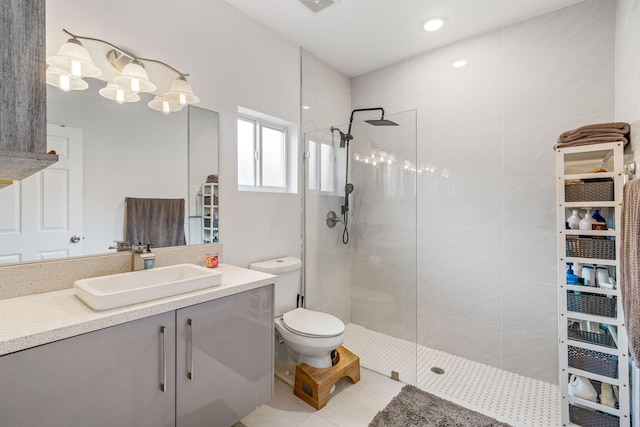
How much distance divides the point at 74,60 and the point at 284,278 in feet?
5.66

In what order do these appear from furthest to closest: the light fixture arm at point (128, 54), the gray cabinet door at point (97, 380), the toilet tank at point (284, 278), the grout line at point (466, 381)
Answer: the toilet tank at point (284, 278), the grout line at point (466, 381), the light fixture arm at point (128, 54), the gray cabinet door at point (97, 380)

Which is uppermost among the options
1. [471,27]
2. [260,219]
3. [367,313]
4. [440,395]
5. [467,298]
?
[471,27]

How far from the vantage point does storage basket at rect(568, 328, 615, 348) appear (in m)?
1.55

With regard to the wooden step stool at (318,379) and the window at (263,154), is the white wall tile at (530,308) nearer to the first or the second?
the wooden step stool at (318,379)

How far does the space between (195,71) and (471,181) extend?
218cm

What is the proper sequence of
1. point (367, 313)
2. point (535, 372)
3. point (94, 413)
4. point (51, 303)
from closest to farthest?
point (94, 413) → point (51, 303) → point (535, 372) → point (367, 313)

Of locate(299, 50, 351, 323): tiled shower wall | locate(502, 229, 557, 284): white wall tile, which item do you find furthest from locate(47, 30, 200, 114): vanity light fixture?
locate(502, 229, 557, 284): white wall tile

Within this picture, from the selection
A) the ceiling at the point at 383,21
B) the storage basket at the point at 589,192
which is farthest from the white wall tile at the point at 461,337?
the ceiling at the point at 383,21

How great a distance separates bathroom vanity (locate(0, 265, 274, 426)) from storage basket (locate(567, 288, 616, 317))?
1.66 m

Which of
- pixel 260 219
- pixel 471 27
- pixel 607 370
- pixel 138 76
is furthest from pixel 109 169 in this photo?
pixel 607 370

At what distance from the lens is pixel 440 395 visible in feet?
6.40

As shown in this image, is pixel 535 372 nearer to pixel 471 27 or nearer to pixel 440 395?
pixel 440 395

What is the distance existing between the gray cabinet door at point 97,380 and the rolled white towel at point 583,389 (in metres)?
2.07

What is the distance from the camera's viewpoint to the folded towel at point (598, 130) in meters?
1.48
